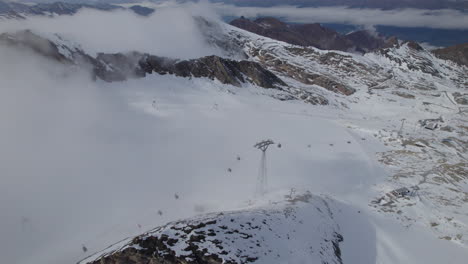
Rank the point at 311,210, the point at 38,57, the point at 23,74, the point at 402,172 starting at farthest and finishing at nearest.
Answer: the point at 38,57 < the point at 23,74 < the point at 402,172 < the point at 311,210

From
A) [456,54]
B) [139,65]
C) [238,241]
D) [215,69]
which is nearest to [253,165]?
[238,241]

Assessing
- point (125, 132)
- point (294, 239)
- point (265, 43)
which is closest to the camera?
point (294, 239)

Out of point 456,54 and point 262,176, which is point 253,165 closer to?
point 262,176

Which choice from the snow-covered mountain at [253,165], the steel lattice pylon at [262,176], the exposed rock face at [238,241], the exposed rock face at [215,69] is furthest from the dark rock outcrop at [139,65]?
the exposed rock face at [238,241]

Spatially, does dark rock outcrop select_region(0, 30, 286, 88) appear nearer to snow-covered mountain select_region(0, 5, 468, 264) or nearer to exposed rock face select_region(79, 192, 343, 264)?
snow-covered mountain select_region(0, 5, 468, 264)

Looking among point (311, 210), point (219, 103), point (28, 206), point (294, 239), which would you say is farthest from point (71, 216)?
point (219, 103)

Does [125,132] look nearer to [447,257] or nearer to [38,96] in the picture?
[38,96]

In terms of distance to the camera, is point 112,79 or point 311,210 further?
point 112,79
